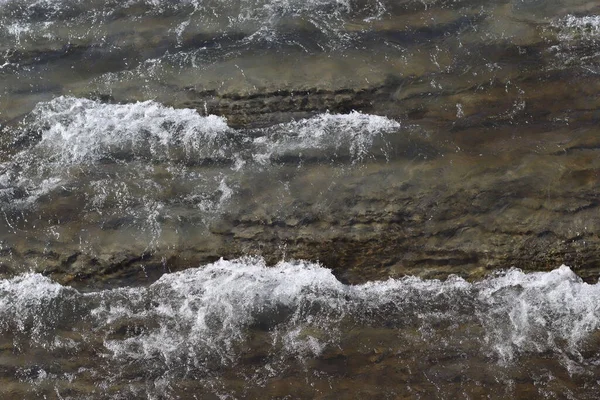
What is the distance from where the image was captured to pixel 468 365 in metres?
7.10

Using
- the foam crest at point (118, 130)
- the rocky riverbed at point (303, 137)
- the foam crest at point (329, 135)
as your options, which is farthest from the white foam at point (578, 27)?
the foam crest at point (118, 130)

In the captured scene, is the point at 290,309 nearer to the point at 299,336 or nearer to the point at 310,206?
the point at 299,336

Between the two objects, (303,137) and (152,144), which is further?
(152,144)

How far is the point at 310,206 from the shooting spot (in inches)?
322

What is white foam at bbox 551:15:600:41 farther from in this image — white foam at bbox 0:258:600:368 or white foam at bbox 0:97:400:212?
white foam at bbox 0:258:600:368

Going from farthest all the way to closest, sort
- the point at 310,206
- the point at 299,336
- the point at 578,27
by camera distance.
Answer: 1. the point at 578,27
2. the point at 310,206
3. the point at 299,336

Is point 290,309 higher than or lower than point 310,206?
lower

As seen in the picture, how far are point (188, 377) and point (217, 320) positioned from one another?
0.68m

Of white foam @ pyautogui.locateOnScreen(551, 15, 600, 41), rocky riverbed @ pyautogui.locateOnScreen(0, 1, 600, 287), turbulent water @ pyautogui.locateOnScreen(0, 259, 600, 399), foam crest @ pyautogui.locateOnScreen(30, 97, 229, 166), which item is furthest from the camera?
white foam @ pyautogui.locateOnScreen(551, 15, 600, 41)

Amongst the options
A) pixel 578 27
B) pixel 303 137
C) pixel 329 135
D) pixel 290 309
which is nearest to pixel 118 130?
pixel 303 137

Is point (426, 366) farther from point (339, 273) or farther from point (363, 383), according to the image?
point (339, 273)

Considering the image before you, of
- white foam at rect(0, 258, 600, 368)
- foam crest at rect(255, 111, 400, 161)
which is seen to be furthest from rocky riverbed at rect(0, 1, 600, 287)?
white foam at rect(0, 258, 600, 368)

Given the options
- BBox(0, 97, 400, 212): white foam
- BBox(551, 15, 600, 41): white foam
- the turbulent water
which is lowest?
the turbulent water

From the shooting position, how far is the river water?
7281 millimetres
